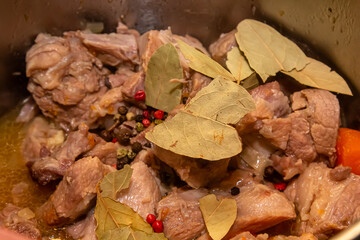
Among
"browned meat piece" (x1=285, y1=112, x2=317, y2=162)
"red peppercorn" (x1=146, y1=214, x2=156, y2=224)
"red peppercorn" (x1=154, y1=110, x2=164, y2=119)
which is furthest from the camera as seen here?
"red peppercorn" (x1=154, y1=110, x2=164, y2=119)

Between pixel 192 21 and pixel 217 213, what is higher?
pixel 192 21

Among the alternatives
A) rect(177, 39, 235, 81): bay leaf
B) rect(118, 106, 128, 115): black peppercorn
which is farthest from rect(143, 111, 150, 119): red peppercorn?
rect(177, 39, 235, 81): bay leaf

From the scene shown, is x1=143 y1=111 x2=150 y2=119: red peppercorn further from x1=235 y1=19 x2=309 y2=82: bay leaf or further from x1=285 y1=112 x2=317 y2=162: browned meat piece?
x1=285 y1=112 x2=317 y2=162: browned meat piece

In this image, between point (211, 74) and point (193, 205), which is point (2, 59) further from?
point (193, 205)

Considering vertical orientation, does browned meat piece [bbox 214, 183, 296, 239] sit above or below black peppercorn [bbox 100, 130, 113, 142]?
above

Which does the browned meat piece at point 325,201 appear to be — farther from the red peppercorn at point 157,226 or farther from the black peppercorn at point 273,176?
the red peppercorn at point 157,226

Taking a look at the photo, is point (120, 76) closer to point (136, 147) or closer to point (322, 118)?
point (136, 147)

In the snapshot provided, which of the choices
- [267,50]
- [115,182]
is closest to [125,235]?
[115,182]
